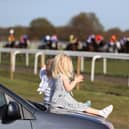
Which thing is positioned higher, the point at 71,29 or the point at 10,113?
the point at 71,29

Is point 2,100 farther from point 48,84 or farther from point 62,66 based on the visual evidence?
point 48,84

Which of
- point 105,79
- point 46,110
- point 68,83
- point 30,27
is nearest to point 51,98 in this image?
point 68,83

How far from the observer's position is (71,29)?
Answer: 76562 mm

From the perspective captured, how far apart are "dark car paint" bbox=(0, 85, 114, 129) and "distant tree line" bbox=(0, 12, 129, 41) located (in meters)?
64.2

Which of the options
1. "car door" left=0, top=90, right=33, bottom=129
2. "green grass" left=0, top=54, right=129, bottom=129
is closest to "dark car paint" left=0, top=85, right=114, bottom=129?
"car door" left=0, top=90, right=33, bottom=129

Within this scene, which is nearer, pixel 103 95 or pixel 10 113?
pixel 10 113

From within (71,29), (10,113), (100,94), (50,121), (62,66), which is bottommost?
(100,94)

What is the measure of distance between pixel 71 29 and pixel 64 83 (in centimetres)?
6751

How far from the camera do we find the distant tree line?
7438 centimetres

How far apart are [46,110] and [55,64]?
6.50 feet

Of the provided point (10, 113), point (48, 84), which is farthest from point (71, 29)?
point (10, 113)

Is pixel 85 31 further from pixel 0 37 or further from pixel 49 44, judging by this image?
pixel 49 44

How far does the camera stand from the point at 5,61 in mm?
33281

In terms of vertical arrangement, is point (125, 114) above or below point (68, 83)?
below
